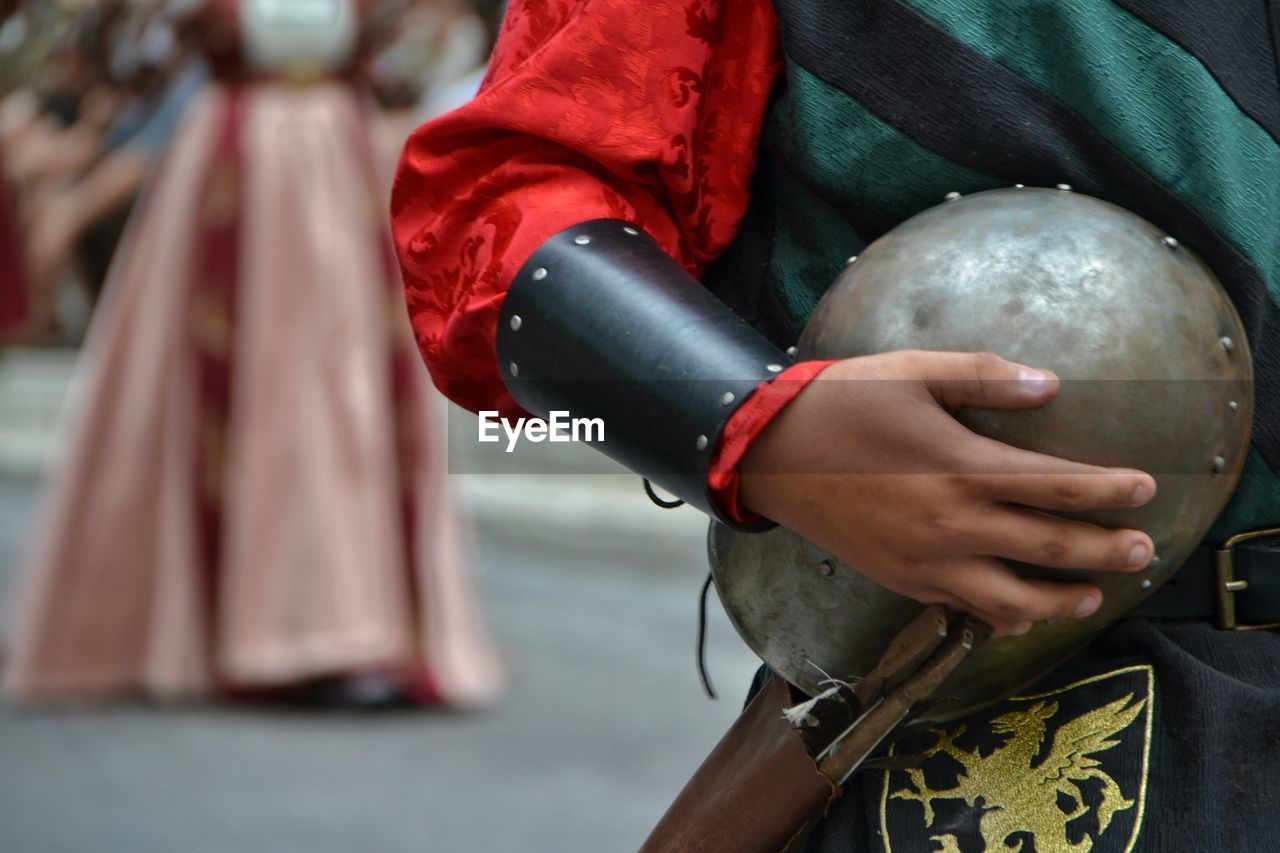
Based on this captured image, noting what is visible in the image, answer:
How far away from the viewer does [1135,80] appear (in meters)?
1.01

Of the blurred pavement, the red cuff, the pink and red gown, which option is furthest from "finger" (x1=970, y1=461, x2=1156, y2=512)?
the pink and red gown

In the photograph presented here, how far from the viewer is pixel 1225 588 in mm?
1019

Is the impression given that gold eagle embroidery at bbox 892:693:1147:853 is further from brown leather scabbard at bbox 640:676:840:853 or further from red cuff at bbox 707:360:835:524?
red cuff at bbox 707:360:835:524

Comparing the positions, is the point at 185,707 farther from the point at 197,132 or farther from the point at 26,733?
the point at 197,132

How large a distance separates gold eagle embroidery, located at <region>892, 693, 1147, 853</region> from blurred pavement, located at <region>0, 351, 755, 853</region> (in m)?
2.28

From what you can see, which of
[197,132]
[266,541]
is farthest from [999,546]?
[197,132]

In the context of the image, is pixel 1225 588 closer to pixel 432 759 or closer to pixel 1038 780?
pixel 1038 780

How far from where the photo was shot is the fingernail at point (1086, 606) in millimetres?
908

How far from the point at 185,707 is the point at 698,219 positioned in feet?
10.9

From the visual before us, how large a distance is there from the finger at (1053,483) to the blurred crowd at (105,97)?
326cm

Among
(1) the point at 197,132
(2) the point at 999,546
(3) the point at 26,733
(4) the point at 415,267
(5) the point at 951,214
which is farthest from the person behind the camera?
(1) the point at 197,132

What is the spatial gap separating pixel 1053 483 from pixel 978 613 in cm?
9

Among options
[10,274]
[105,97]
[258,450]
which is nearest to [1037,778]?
[258,450]

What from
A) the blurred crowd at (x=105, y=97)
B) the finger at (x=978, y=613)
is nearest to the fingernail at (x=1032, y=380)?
the finger at (x=978, y=613)
